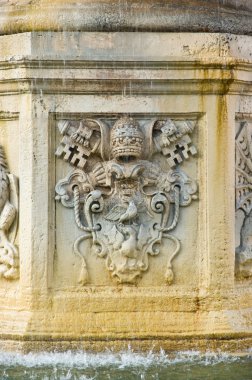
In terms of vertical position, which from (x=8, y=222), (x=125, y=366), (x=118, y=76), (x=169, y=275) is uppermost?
(x=118, y=76)

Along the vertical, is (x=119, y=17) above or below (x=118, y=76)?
above

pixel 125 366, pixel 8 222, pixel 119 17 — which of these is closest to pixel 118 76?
pixel 119 17

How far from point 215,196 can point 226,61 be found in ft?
3.48

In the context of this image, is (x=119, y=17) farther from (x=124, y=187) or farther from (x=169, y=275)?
(x=169, y=275)

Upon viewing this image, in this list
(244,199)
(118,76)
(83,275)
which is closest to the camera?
(118,76)

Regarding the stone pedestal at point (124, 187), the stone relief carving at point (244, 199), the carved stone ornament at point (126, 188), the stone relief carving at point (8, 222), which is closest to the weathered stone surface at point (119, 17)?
the stone pedestal at point (124, 187)

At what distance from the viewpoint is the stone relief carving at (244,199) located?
9.96 m

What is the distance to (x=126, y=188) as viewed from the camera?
32.1 ft

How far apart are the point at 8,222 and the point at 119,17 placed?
6.00 feet

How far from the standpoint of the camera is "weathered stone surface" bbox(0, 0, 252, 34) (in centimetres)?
974

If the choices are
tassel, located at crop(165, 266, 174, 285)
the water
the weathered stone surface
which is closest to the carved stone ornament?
tassel, located at crop(165, 266, 174, 285)

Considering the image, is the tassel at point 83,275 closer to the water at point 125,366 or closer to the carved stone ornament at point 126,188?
the carved stone ornament at point 126,188

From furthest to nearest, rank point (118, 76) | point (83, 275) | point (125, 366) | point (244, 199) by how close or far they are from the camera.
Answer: point (244, 199)
point (83, 275)
point (118, 76)
point (125, 366)

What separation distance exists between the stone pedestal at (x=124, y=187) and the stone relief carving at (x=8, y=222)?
18 mm
